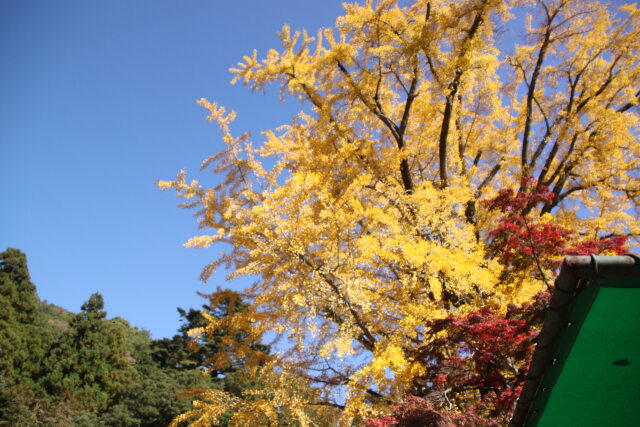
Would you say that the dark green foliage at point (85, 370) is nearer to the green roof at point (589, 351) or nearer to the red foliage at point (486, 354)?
the red foliage at point (486, 354)

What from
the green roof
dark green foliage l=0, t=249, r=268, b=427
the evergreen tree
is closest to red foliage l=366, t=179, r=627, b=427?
the green roof

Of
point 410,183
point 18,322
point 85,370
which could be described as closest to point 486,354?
point 410,183

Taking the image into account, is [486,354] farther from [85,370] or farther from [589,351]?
[85,370]

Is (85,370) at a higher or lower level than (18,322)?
lower

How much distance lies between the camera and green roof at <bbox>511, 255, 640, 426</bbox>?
55.9 inches

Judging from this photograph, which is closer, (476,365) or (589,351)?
(589,351)

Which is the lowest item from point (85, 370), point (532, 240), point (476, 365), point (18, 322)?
point (85, 370)

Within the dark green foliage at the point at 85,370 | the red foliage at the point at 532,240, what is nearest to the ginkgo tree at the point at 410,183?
the red foliage at the point at 532,240

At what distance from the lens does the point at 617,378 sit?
169 cm

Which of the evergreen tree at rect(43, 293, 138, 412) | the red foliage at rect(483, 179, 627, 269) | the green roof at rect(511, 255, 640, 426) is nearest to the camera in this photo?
the green roof at rect(511, 255, 640, 426)

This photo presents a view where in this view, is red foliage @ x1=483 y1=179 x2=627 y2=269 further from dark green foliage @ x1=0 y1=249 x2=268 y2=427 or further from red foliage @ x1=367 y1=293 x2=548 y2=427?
dark green foliage @ x1=0 y1=249 x2=268 y2=427

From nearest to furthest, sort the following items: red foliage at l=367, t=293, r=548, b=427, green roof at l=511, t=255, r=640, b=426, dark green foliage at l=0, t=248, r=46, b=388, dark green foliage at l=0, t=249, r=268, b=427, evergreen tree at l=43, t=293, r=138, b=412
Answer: green roof at l=511, t=255, r=640, b=426
red foliage at l=367, t=293, r=548, b=427
dark green foliage at l=0, t=249, r=268, b=427
dark green foliage at l=0, t=248, r=46, b=388
evergreen tree at l=43, t=293, r=138, b=412

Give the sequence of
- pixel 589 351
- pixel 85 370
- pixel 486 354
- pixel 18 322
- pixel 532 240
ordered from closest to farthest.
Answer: pixel 589 351, pixel 486 354, pixel 532 240, pixel 85 370, pixel 18 322

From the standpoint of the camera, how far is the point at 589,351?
1612mm
